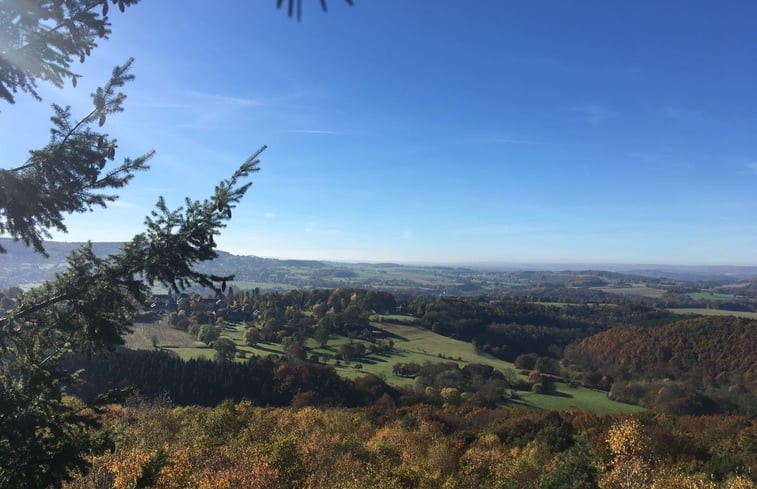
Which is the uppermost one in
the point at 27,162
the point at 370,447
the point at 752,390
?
the point at 27,162

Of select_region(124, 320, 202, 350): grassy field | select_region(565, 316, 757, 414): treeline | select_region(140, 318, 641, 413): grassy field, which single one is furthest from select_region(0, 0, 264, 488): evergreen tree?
select_region(565, 316, 757, 414): treeline

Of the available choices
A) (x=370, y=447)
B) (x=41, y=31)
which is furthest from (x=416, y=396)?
(x=41, y=31)

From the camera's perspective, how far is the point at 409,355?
115 m

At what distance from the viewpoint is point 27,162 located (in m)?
9.10

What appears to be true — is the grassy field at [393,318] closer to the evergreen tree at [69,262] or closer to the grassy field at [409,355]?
the grassy field at [409,355]

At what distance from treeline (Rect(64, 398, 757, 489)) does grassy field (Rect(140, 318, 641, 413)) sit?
107 feet

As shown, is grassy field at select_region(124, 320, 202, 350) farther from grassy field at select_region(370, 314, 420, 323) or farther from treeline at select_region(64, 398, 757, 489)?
grassy field at select_region(370, 314, 420, 323)

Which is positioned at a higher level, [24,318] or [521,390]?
[24,318]

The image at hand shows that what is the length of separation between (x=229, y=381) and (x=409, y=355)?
164ft

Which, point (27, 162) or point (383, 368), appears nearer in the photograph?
point (27, 162)

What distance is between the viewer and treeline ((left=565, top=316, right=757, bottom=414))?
92.2 m

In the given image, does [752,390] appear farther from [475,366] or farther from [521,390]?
[475,366]

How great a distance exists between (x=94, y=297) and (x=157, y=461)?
458 centimetres

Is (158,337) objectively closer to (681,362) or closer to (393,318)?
(393,318)
